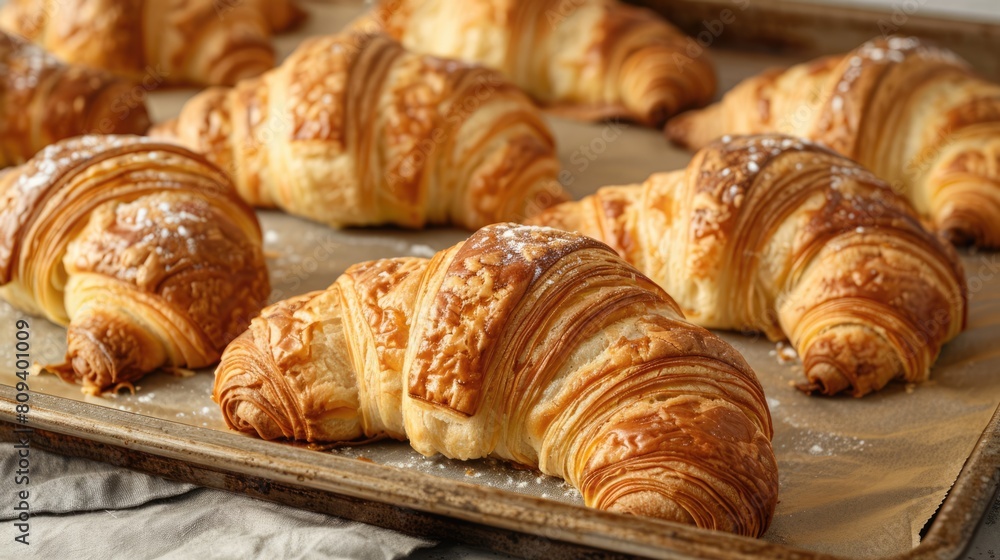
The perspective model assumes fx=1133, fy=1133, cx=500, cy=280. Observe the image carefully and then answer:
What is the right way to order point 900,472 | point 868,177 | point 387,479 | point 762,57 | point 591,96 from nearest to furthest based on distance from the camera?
point 387,479, point 900,472, point 868,177, point 591,96, point 762,57

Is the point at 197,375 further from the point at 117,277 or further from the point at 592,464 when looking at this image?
the point at 592,464

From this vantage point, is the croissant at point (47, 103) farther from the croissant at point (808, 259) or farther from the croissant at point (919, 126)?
the croissant at point (919, 126)

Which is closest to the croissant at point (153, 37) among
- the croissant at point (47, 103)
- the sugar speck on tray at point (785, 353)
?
the croissant at point (47, 103)

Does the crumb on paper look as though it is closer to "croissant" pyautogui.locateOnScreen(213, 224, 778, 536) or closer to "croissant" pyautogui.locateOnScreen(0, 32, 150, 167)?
"croissant" pyautogui.locateOnScreen(213, 224, 778, 536)

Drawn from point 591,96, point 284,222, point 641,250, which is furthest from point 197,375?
point 591,96

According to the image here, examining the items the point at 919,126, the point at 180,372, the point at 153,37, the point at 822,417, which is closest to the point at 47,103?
the point at 153,37

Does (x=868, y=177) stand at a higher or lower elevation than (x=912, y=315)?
higher

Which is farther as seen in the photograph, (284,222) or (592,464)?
(284,222)
